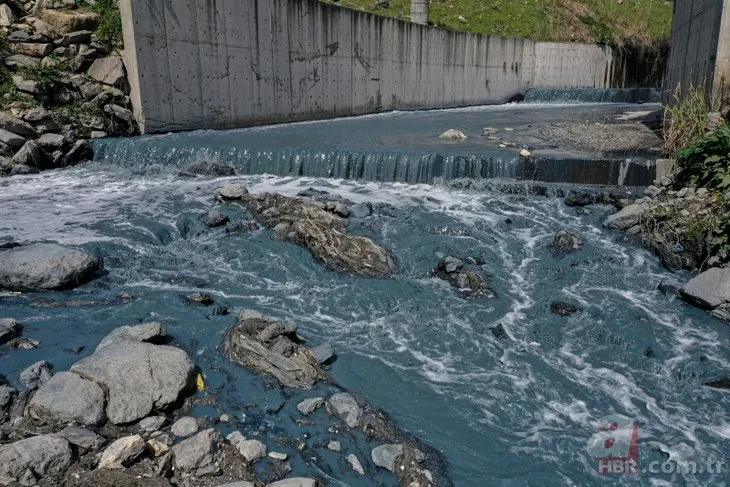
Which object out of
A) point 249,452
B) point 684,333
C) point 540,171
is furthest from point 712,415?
point 540,171

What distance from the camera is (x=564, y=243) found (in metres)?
7.25

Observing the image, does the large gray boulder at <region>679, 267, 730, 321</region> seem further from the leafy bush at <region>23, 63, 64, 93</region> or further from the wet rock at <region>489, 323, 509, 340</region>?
→ the leafy bush at <region>23, 63, 64, 93</region>

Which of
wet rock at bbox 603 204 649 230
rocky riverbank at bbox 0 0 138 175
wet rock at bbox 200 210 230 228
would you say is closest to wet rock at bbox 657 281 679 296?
wet rock at bbox 603 204 649 230

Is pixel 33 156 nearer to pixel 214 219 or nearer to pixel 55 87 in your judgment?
pixel 55 87

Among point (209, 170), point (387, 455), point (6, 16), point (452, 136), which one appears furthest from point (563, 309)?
point (6, 16)

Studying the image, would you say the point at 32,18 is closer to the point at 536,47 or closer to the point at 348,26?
the point at 348,26

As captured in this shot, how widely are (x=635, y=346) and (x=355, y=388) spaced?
2.69 meters

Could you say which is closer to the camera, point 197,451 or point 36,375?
point 197,451

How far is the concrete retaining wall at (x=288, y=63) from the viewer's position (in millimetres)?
12633

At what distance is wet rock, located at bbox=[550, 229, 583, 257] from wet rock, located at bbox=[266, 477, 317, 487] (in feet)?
15.9

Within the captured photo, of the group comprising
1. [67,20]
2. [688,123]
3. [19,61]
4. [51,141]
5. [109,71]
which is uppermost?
[67,20]

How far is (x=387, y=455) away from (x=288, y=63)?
1392 centimetres

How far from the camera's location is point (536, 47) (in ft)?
86.6

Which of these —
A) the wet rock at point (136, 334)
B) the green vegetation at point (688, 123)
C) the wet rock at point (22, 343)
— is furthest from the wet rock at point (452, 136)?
the wet rock at point (22, 343)
